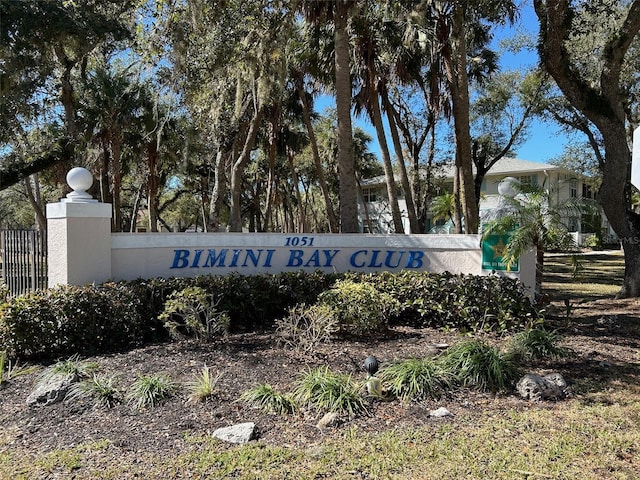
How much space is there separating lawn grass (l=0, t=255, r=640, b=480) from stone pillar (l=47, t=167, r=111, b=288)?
11.7ft

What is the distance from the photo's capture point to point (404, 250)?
9.00m

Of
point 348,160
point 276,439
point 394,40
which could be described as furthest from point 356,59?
point 276,439

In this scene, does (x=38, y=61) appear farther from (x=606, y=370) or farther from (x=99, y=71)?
(x=606, y=370)

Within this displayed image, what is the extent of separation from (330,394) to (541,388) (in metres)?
2.05

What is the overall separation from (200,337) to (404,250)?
4.16m

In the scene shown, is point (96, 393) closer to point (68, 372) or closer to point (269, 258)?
point (68, 372)

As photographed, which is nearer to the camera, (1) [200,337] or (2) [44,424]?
(2) [44,424]

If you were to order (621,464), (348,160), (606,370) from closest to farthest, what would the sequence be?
1. (621,464)
2. (606,370)
3. (348,160)

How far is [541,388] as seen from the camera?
468 cm

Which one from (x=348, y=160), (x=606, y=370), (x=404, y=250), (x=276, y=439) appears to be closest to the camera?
(x=276, y=439)

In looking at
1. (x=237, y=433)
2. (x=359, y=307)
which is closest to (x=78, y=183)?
(x=359, y=307)

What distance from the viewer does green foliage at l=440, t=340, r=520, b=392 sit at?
4.89 m

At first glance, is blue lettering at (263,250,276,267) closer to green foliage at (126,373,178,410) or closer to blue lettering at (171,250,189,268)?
blue lettering at (171,250,189,268)

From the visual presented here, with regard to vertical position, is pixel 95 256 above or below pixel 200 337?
above
